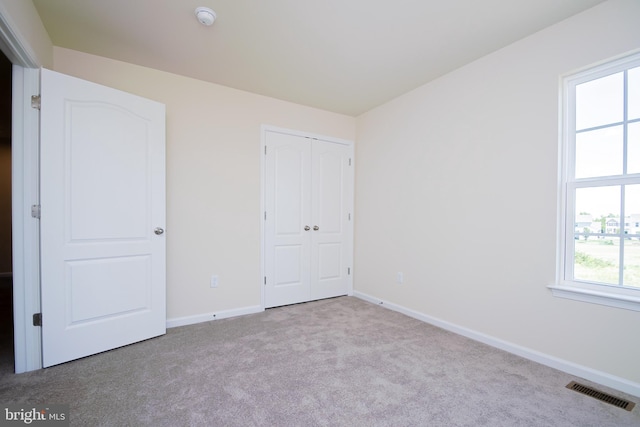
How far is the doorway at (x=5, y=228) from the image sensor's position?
2329 millimetres

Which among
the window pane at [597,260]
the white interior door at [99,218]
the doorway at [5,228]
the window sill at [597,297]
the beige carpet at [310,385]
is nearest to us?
the beige carpet at [310,385]

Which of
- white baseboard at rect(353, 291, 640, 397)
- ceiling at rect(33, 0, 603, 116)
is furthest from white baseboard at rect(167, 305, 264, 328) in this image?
ceiling at rect(33, 0, 603, 116)

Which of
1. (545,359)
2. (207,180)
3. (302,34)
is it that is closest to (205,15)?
(302,34)

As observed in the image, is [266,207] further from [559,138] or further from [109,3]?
[559,138]

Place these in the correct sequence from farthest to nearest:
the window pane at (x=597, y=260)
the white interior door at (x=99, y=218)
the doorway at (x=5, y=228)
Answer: the doorway at (x=5, y=228), the white interior door at (x=99, y=218), the window pane at (x=597, y=260)

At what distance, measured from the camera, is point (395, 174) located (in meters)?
3.46

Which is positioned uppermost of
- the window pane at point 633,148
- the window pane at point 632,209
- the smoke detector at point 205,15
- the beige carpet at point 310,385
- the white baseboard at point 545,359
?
the smoke detector at point 205,15

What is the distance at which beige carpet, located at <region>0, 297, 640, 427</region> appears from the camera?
1.58m

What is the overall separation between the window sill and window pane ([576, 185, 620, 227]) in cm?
43

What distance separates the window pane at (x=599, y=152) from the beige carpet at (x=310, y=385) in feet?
4.77

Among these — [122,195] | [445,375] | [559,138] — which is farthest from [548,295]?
[122,195]

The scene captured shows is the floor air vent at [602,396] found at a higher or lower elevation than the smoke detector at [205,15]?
lower

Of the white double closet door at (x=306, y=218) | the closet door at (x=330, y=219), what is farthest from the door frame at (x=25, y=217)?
the closet door at (x=330, y=219)

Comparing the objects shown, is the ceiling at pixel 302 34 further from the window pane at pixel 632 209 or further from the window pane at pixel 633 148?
the window pane at pixel 632 209
